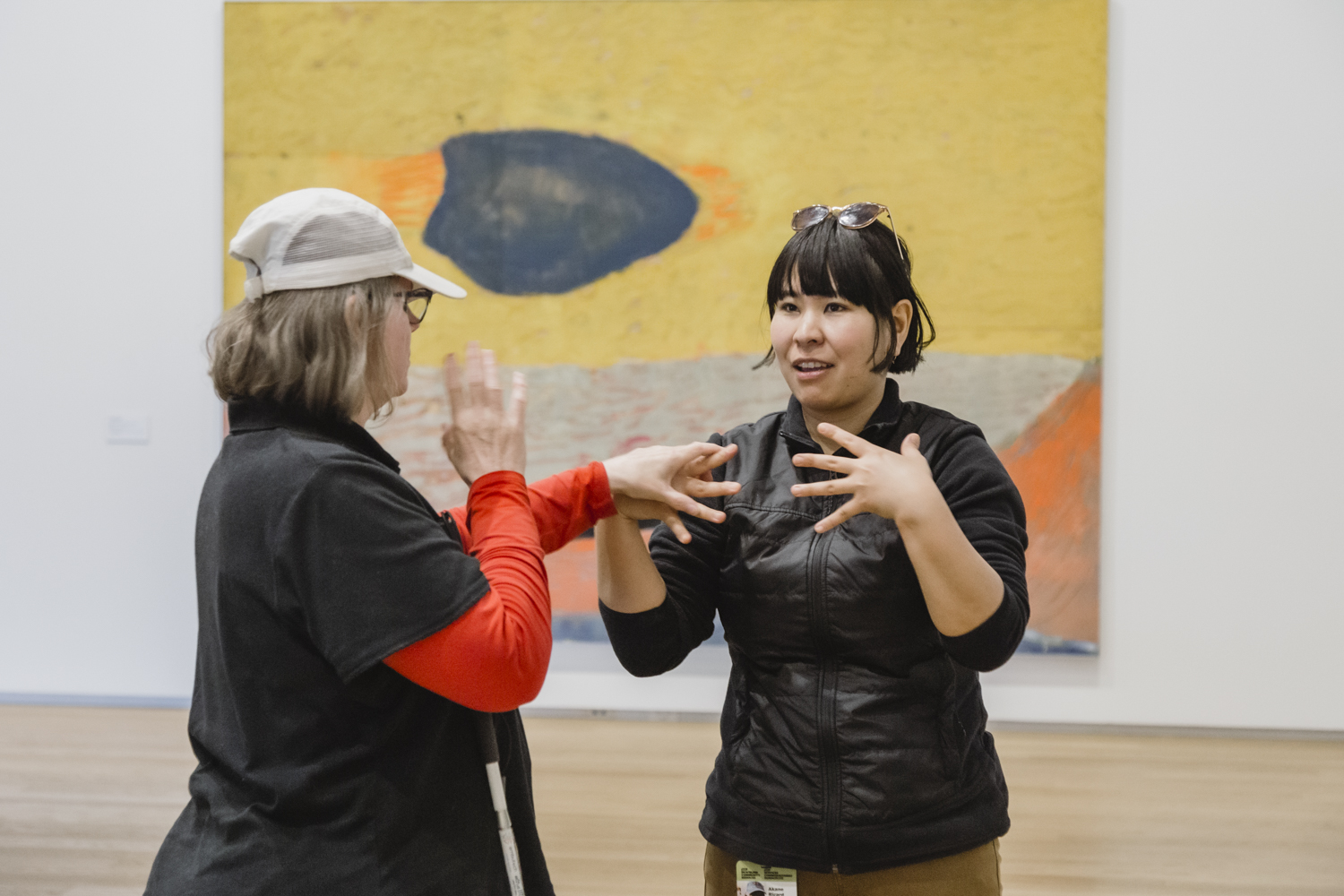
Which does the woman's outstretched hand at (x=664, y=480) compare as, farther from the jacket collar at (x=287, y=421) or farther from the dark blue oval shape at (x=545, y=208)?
the dark blue oval shape at (x=545, y=208)

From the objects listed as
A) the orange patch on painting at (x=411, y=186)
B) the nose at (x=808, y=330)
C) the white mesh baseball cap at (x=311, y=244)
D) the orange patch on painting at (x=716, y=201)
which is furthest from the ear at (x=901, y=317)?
the orange patch on painting at (x=411, y=186)

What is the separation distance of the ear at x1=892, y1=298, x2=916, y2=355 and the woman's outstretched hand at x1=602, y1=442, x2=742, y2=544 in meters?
0.25

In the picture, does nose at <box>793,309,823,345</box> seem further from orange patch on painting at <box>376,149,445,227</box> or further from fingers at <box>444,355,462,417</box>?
orange patch on painting at <box>376,149,445,227</box>

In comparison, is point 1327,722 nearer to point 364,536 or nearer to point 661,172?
point 661,172

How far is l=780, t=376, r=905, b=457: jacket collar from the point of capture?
4.14 feet

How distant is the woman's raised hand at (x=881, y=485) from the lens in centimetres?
106

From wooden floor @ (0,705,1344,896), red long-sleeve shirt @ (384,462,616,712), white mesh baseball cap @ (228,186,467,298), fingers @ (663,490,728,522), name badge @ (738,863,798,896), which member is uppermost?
white mesh baseball cap @ (228,186,467,298)

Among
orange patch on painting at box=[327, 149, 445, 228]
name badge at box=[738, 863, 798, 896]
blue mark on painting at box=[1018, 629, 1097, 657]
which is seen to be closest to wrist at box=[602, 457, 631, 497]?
name badge at box=[738, 863, 798, 896]

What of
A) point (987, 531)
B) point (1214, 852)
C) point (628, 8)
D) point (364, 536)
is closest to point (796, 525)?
point (987, 531)

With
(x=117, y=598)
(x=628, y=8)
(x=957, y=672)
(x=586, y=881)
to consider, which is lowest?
(x=586, y=881)

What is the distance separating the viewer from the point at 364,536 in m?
0.97

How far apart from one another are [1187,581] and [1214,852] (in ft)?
4.07

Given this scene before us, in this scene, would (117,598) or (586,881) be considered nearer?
(586,881)

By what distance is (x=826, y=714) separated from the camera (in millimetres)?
1154
